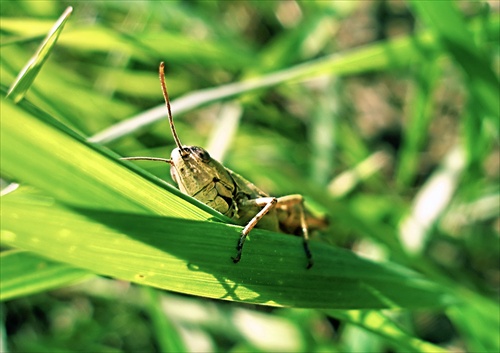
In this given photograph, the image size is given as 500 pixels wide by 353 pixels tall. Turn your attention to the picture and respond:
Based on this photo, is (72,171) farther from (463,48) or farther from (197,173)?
(463,48)

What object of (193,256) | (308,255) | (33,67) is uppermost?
(33,67)

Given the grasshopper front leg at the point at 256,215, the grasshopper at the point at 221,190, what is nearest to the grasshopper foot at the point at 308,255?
the grasshopper at the point at 221,190

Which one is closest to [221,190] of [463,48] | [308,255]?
[308,255]

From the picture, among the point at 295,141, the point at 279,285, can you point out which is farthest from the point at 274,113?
the point at 279,285

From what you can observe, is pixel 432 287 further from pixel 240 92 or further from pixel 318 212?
pixel 240 92

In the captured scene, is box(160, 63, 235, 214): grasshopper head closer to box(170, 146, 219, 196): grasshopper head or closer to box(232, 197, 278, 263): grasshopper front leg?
box(170, 146, 219, 196): grasshopper head

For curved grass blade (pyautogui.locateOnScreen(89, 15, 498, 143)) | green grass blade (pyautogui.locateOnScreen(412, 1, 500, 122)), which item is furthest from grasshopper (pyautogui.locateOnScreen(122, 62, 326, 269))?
green grass blade (pyautogui.locateOnScreen(412, 1, 500, 122))
